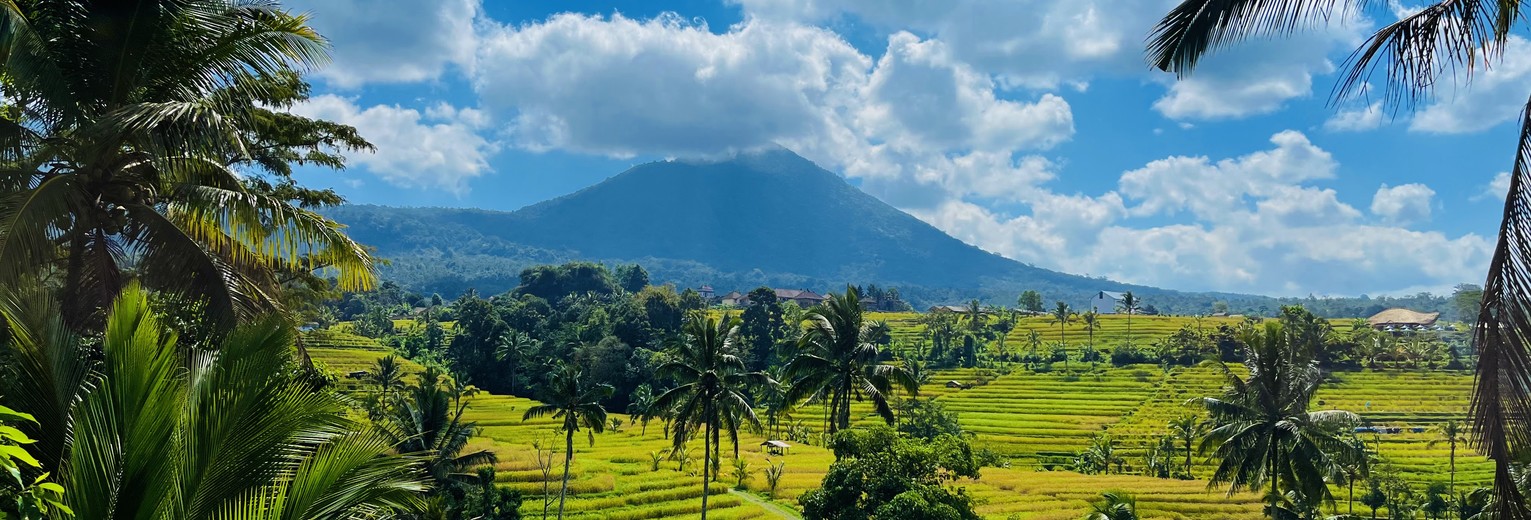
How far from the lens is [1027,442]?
209 feet

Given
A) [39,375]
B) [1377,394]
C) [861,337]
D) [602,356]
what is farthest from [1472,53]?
[1377,394]

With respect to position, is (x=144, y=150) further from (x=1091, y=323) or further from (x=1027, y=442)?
(x=1091, y=323)

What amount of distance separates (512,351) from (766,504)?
48.1 m

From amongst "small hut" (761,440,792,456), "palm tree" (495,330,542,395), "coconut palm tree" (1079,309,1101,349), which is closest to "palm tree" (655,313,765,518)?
"small hut" (761,440,792,456)

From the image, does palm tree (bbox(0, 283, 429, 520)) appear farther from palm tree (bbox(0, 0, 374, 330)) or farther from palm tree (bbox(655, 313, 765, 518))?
palm tree (bbox(655, 313, 765, 518))

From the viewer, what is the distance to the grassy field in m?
36.6

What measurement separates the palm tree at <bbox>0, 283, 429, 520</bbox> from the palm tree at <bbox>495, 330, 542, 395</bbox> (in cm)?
7481

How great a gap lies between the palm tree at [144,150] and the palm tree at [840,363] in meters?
21.9

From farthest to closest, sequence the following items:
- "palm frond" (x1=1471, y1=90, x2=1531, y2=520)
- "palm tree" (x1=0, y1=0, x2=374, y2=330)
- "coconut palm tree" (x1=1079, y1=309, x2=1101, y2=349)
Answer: "coconut palm tree" (x1=1079, y1=309, x2=1101, y2=349) < "palm tree" (x1=0, y1=0, x2=374, y2=330) < "palm frond" (x1=1471, y1=90, x2=1531, y2=520)

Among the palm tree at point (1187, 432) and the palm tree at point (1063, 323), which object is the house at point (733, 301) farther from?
the palm tree at point (1187, 432)

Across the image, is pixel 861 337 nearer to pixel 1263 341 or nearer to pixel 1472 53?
pixel 1263 341

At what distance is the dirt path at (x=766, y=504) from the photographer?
33.6 m

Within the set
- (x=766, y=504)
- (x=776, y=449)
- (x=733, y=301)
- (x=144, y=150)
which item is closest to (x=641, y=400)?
(x=776, y=449)

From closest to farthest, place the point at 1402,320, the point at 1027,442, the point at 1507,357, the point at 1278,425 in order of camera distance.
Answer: the point at 1507,357 < the point at 1278,425 < the point at 1027,442 < the point at 1402,320
